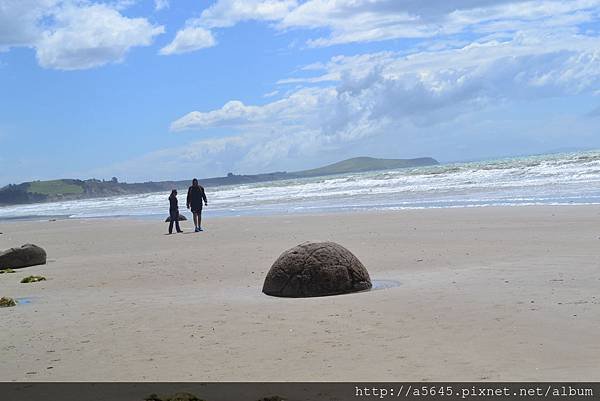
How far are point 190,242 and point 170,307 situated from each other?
10.8 m

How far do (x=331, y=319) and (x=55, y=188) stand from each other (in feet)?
465

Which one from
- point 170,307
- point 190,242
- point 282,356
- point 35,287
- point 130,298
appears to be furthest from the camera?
point 190,242

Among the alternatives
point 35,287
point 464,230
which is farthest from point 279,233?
point 35,287

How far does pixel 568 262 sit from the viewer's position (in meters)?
10.5

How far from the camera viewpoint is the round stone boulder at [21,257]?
1514 cm

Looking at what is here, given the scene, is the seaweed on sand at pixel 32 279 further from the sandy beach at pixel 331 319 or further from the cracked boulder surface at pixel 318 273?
the cracked boulder surface at pixel 318 273

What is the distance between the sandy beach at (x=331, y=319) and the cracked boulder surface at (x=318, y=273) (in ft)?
1.05

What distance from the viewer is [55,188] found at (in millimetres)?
140875

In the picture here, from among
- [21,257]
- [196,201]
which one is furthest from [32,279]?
[196,201]
